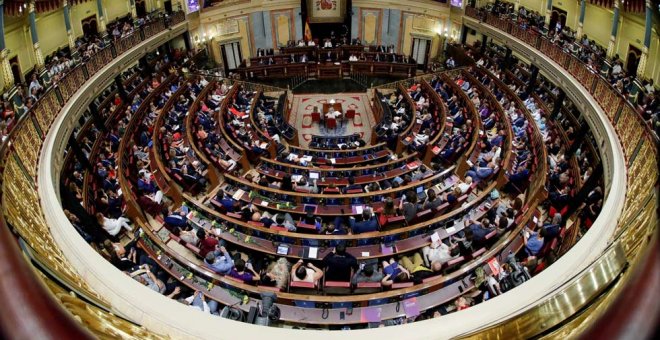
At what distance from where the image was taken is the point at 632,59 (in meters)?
15.1

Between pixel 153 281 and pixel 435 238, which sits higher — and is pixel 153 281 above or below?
below

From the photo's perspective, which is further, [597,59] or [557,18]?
[557,18]

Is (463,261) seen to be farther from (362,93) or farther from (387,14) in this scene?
(387,14)

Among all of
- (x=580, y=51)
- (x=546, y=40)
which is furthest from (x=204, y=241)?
(x=580, y=51)

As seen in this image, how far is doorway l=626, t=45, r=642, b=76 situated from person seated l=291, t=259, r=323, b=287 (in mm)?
14683

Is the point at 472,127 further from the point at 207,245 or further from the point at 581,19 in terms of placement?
the point at 207,245

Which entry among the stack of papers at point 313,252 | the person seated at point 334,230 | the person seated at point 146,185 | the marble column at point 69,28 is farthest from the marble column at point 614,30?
the marble column at point 69,28

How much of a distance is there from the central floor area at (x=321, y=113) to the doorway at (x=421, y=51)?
526 cm

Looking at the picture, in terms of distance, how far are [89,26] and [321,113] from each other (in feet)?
39.7

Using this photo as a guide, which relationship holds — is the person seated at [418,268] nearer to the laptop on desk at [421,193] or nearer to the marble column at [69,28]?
the laptop on desk at [421,193]

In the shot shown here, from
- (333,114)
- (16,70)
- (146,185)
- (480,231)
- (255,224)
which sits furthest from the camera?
(333,114)

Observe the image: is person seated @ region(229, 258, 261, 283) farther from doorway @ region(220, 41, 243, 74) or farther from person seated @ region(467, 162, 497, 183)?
doorway @ region(220, 41, 243, 74)

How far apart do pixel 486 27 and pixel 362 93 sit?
7.35 m

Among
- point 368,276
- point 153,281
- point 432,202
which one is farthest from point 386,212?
point 153,281
